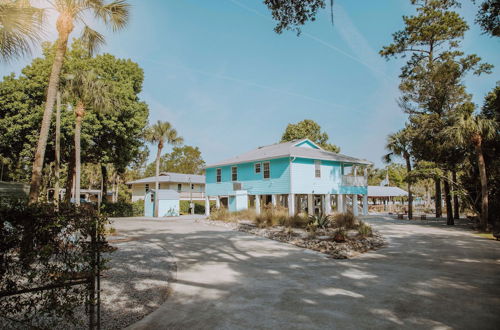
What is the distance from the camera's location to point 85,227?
3953 millimetres

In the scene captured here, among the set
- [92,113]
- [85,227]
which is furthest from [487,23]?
[92,113]

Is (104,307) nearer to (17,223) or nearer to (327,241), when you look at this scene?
(17,223)

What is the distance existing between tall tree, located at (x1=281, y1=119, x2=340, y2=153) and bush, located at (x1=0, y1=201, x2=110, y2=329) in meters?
40.9

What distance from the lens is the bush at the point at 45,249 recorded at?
3.64 m

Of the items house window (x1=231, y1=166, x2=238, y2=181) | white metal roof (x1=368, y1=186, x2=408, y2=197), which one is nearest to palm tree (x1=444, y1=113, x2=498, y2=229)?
house window (x1=231, y1=166, x2=238, y2=181)

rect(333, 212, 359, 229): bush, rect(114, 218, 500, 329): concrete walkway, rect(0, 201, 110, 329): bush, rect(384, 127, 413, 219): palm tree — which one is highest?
rect(384, 127, 413, 219): palm tree

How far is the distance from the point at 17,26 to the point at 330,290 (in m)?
8.37

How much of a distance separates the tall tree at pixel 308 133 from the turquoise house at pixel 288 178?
42.6 ft

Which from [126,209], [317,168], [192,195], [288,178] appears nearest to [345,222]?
[288,178]

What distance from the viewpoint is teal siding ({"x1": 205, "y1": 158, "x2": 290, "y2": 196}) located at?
24.3m

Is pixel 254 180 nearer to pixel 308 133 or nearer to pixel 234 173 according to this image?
pixel 234 173

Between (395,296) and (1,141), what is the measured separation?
1178 inches

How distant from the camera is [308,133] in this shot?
144ft

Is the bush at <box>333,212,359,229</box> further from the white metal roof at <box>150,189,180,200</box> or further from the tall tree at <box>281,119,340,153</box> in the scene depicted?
the tall tree at <box>281,119,340,153</box>
